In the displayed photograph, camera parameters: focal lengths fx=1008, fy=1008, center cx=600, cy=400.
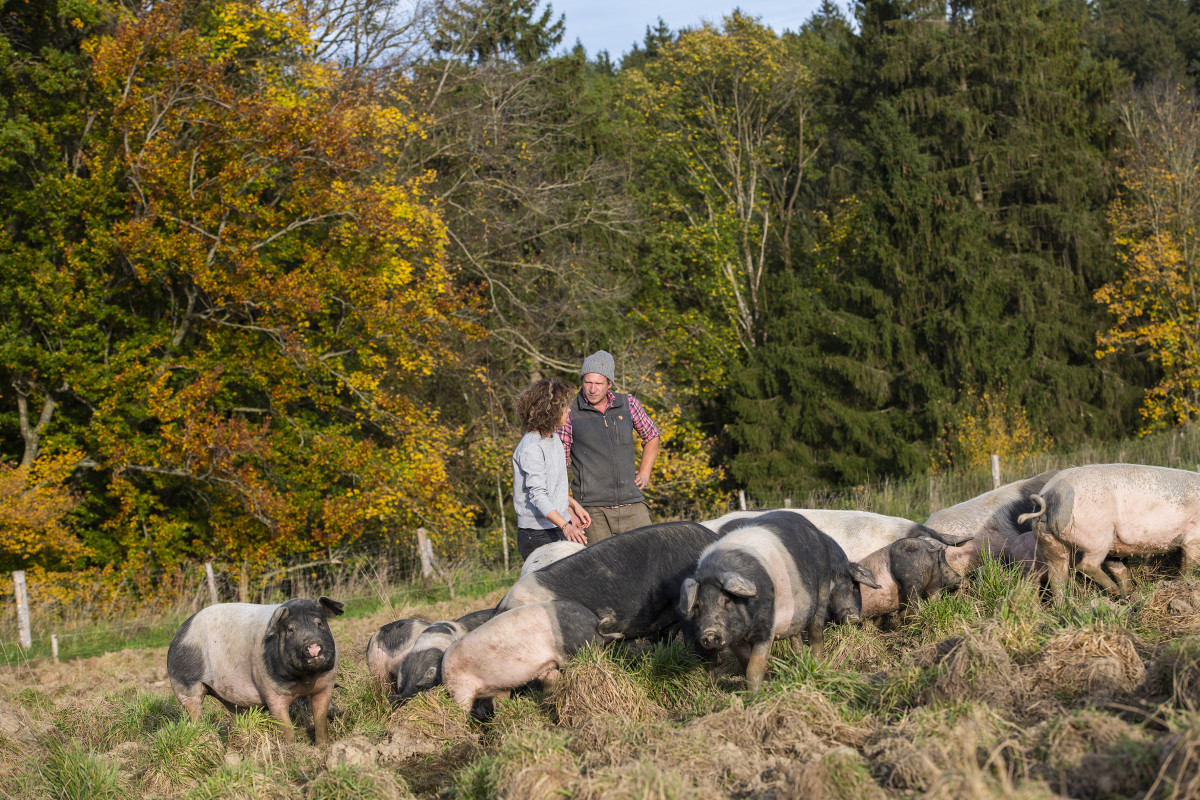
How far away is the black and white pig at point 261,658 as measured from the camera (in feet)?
17.7

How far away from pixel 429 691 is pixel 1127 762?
3.32m

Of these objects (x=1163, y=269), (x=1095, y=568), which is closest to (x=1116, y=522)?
(x=1095, y=568)

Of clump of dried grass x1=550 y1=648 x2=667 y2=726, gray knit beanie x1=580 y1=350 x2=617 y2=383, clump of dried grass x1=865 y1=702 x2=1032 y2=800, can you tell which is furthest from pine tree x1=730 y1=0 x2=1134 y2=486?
clump of dried grass x1=865 y1=702 x2=1032 y2=800

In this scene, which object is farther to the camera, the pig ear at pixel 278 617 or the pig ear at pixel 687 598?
the pig ear at pixel 278 617

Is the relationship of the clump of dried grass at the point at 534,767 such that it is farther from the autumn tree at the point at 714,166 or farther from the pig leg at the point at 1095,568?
the autumn tree at the point at 714,166

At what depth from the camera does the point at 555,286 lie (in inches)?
950

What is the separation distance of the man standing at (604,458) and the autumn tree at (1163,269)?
68.4 ft

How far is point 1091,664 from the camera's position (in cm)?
403

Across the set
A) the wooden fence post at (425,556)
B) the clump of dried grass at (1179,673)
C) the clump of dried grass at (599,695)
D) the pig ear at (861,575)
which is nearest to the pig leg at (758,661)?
the clump of dried grass at (599,695)

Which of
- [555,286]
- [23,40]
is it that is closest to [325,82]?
[23,40]

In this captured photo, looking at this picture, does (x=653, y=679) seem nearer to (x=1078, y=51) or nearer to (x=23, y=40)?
(x=23, y=40)

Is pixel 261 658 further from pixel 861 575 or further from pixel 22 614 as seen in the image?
pixel 22 614

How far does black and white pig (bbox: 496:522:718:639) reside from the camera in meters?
5.50

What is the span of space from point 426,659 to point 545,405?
175 centimetres
